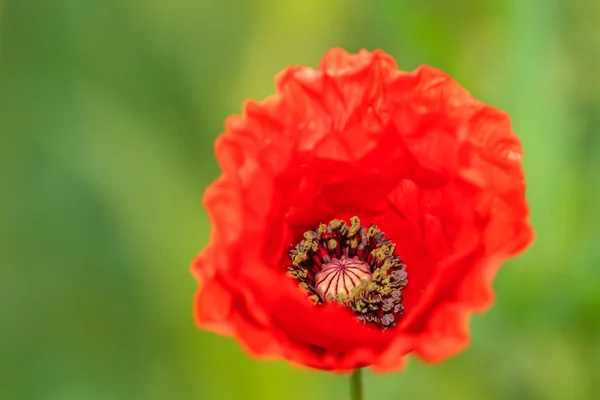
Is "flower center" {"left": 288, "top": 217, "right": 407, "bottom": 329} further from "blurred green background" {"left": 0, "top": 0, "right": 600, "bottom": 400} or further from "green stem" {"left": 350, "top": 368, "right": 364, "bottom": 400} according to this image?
"blurred green background" {"left": 0, "top": 0, "right": 600, "bottom": 400}

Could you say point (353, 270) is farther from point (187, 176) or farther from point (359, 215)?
point (187, 176)

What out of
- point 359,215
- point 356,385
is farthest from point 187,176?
point 356,385

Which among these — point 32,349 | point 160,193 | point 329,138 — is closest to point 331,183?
point 329,138

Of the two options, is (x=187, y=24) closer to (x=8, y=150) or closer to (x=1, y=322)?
(x=8, y=150)

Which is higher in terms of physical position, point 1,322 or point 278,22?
point 278,22

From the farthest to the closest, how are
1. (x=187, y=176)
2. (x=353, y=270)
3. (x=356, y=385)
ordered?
(x=187, y=176) < (x=353, y=270) < (x=356, y=385)

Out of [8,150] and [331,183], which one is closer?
[331,183]
